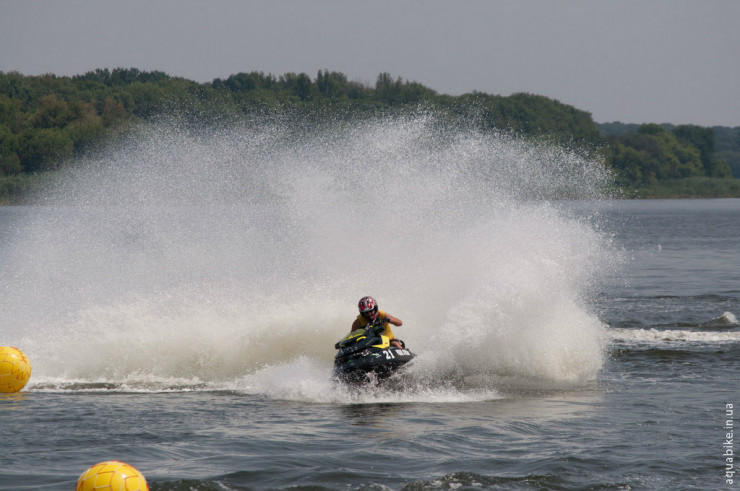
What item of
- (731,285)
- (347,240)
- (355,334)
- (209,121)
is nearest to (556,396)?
(355,334)

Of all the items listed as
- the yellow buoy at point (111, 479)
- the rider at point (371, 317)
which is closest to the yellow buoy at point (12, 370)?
the rider at point (371, 317)

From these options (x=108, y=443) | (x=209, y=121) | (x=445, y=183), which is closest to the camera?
(x=108, y=443)

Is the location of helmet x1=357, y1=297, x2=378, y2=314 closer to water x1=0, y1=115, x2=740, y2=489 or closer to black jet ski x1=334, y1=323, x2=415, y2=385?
black jet ski x1=334, y1=323, x2=415, y2=385

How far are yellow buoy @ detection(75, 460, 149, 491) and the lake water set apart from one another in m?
1.62

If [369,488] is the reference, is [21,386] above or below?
above

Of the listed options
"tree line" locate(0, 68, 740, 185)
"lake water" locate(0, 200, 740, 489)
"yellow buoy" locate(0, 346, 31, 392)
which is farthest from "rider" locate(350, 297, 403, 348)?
"tree line" locate(0, 68, 740, 185)

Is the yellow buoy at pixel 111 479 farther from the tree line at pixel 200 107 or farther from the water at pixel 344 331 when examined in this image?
the tree line at pixel 200 107

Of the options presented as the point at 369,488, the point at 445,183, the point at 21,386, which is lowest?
the point at 369,488

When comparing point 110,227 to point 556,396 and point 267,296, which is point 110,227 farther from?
point 556,396

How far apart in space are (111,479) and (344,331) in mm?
Result: 9527

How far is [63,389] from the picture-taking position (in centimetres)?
1477

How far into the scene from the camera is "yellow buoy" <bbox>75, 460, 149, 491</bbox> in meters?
8.00

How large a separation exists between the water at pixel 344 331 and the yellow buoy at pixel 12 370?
8.8 inches

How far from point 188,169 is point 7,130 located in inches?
3140
